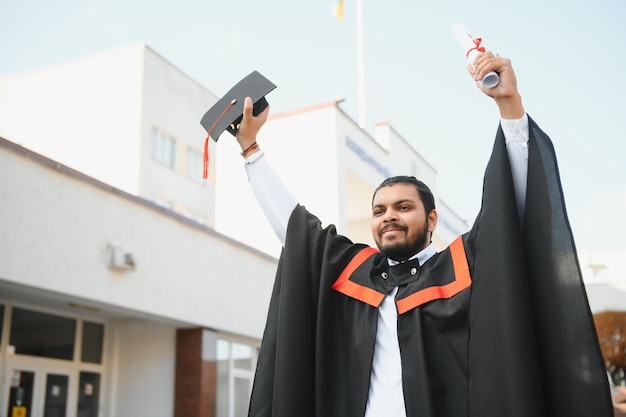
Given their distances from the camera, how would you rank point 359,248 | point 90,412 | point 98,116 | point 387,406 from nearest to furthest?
point 387,406
point 359,248
point 90,412
point 98,116

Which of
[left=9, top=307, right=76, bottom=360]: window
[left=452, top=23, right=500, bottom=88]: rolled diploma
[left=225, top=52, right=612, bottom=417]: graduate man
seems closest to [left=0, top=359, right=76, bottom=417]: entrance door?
[left=9, top=307, right=76, bottom=360]: window

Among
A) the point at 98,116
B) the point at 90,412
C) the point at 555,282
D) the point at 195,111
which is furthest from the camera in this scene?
the point at 195,111

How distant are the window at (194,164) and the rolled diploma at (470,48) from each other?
2191 cm

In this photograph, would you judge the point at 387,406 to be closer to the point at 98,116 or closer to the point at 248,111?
the point at 248,111

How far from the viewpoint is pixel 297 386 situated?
3.14 metres

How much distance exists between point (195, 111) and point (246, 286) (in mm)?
10062

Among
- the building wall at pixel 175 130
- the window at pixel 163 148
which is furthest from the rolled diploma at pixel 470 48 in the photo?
the window at pixel 163 148

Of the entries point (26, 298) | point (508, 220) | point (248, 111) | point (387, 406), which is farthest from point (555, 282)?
point (26, 298)

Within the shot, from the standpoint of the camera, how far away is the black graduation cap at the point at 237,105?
3697mm

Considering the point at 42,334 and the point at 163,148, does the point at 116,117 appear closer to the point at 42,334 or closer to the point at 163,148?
the point at 163,148

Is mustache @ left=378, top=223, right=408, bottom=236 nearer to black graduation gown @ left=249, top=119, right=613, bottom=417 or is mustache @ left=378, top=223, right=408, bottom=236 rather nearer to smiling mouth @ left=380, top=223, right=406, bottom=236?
smiling mouth @ left=380, top=223, right=406, bottom=236

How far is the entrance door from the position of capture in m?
13.0

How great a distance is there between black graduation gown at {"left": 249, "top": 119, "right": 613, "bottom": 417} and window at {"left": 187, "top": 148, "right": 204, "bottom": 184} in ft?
70.4

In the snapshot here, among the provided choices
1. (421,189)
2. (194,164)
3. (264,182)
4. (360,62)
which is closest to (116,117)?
(194,164)
